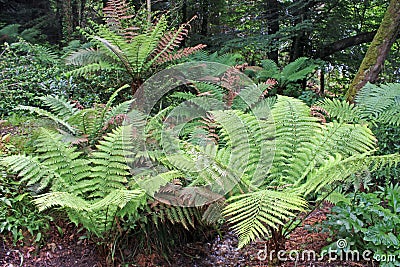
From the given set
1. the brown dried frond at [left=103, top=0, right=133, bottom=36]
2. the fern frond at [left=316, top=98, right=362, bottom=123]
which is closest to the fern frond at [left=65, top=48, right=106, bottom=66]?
the brown dried frond at [left=103, top=0, right=133, bottom=36]

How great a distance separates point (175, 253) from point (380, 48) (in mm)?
3169

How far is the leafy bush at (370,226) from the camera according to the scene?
6.23ft

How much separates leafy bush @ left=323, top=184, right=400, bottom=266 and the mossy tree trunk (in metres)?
1.97

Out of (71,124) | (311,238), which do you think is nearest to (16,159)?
(71,124)

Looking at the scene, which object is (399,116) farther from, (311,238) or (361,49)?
(361,49)

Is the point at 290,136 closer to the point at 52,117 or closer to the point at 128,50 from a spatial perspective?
the point at 52,117

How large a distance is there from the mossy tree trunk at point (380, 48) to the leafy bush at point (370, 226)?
6.45ft

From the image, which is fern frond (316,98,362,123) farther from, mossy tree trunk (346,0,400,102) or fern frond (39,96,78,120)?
fern frond (39,96,78,120)

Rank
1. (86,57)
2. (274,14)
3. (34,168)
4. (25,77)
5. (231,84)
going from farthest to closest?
(274,14) < (25,77) < (86,57) < (231,84) < (34,168)

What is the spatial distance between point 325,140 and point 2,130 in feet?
9.38

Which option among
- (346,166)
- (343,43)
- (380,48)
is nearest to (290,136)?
(346,166)

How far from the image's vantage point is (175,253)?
231cm

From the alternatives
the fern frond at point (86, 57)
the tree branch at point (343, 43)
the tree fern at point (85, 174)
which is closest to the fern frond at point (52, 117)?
the tree fern at point (85, 174)

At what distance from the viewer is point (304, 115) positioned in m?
2.24
